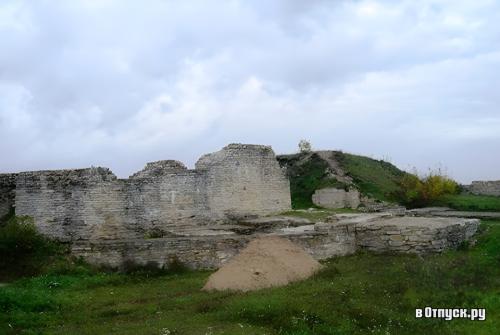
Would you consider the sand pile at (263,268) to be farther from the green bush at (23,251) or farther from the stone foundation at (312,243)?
the green bush at (23,251)

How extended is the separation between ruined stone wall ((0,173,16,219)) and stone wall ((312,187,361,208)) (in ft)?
46.9

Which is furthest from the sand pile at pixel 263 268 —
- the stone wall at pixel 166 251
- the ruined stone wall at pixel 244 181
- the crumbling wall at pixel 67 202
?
the ruined stone wall at pixel 244 181

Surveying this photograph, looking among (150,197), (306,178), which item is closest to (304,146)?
(306,178)

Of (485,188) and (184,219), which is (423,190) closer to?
(485,188)

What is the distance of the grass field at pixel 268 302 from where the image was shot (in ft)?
24.8

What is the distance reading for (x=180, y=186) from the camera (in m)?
16.5

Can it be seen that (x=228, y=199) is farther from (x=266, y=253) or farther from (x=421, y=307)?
(x=421, y=307)

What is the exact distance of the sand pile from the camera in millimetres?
10117

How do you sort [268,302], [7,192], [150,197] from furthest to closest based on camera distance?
[150,197], [7,192], [268,302]

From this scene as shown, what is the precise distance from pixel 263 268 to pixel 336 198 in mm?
15601

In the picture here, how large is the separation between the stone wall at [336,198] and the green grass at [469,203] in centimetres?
392

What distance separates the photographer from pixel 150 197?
1584cm

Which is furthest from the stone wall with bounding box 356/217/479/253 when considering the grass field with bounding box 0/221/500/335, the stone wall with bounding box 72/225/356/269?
the stone wall with bounding box 72/225/356/269

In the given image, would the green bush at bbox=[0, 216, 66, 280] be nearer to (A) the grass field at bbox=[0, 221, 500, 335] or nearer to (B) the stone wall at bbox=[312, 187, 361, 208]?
(A) the grass field at bbox=[0, 221, 500, 335]
